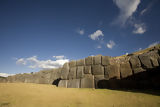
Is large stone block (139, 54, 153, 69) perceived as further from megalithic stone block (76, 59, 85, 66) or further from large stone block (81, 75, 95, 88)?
megalithic stone block (76, 59, 85, 66)

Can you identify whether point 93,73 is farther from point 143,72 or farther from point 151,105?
point 151,105

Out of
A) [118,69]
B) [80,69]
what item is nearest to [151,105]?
[118,69]

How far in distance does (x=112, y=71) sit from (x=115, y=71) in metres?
0.14

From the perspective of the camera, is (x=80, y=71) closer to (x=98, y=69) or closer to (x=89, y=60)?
(x=89, y=60)

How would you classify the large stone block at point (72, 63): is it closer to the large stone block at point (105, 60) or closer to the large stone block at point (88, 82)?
the large stone block at point (88, 82)

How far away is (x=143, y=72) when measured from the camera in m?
3.79

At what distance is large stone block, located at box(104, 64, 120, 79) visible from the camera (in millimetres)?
4241

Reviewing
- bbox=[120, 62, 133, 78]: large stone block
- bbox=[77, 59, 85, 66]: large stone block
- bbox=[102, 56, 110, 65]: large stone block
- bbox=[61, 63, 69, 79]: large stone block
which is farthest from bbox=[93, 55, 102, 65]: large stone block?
bbox=[61, 63, 69, 79]: large stone block

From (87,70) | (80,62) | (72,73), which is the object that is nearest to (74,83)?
(72,73)

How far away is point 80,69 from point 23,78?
772 centimetres

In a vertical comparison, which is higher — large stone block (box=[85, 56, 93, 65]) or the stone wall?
large stone block (box=[85, 56, 93, 65])

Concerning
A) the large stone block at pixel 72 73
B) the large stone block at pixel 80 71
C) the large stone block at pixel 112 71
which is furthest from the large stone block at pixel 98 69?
the large stone block at pixel 72 73

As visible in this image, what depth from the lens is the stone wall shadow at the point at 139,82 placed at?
134 inches

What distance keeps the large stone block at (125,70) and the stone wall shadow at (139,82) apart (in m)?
0.18
